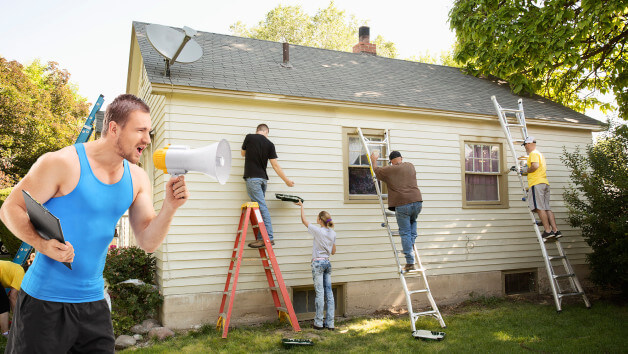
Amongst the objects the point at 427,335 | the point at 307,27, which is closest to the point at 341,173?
the point at 427,335

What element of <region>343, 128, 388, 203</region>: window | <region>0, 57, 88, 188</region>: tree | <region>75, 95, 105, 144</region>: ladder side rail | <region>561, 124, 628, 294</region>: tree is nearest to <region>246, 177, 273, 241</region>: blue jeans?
<region>343, 128, 388, 203</region>: window

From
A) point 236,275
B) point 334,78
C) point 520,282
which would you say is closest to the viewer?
point 236,275

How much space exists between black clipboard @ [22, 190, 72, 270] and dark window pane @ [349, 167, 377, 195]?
284 inches

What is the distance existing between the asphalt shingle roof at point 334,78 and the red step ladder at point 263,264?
7.32 ft

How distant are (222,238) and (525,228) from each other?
22.8ft

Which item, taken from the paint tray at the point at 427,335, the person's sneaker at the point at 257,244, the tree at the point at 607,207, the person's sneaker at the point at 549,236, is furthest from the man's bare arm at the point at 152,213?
the tree at the point at 607,207

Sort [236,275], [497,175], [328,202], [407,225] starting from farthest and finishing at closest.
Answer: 1. [497,175]
2. [328,202]
3. [407,225]
4. [236,275]

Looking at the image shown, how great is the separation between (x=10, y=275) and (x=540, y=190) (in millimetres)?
9291

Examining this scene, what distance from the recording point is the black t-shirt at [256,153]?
7566 mm

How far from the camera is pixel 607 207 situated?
29.8ft

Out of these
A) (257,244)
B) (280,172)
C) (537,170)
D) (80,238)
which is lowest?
(257,244)

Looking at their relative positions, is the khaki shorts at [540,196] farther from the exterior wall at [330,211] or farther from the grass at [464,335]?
the grass at [464,335]

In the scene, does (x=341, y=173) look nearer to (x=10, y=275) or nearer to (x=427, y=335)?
(x=427, y=335)

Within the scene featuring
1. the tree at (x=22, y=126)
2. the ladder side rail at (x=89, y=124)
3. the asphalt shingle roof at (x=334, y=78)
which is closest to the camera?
the ladder side rail at (x=89, y=124)
